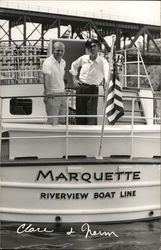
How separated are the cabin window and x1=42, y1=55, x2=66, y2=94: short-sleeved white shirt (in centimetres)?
144

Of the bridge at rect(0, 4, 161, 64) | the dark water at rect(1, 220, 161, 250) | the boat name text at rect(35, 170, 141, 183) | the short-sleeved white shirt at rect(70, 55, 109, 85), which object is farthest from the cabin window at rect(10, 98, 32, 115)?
the dark water at rect(1, 220, 161, 250)

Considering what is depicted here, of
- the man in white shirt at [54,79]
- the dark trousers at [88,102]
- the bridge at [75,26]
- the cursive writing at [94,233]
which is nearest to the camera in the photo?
the bridge at [75,26]

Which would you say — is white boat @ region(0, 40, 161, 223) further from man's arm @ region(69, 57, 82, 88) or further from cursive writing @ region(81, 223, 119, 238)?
man's arm @ region(69, 57, 82, 88)

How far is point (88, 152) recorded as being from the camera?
21.1ft

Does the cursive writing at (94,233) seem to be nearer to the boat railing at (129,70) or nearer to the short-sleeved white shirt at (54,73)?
the short-sleeved white shirt at (54,73)

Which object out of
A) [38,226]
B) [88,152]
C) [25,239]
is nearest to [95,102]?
[88,152]

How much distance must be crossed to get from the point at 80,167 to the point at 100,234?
3.74ft

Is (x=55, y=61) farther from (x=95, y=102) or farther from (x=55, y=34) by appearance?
(x=55, y=34)

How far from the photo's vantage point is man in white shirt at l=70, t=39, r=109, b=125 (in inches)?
259

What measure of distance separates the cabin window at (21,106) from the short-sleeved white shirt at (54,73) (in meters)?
1.44

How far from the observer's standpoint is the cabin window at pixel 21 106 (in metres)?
8.00
